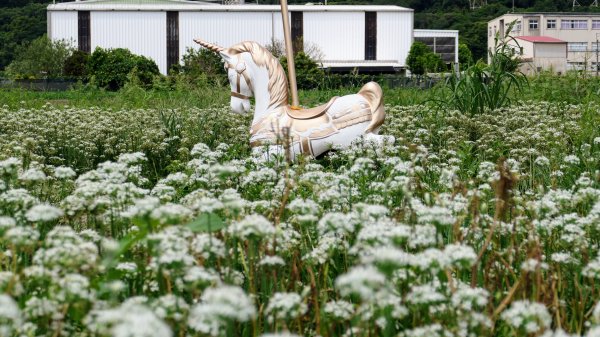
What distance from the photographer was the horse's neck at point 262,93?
659 centimetres

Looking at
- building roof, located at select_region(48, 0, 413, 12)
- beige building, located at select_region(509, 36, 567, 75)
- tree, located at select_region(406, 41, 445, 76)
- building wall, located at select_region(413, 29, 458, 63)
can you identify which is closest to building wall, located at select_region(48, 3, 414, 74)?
building roof, located at select_region(48, 0, 413, 12)

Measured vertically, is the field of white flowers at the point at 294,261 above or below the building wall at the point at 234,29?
below

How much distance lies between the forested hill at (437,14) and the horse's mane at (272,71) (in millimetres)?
85058

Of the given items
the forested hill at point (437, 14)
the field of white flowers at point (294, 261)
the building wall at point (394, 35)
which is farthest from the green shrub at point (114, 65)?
the field of white flowers at point (294, 261)

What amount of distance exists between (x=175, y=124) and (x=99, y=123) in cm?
68

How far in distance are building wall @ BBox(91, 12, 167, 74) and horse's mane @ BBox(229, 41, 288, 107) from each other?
62.3 metres

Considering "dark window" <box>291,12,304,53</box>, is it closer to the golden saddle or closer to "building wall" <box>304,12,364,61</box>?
"building wall" <box>304,12,364,61</box>

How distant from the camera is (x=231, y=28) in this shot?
69875mm

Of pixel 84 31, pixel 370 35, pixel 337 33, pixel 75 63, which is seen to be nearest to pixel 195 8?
pixel 84 31

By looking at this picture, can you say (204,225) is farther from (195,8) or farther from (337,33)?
(337,33)

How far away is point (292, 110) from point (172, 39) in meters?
63.4

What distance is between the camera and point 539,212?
2986 millimetres

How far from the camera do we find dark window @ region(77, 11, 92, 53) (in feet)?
224

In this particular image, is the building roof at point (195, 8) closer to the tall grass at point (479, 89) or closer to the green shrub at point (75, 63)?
the green shrub at point (75, 63)
